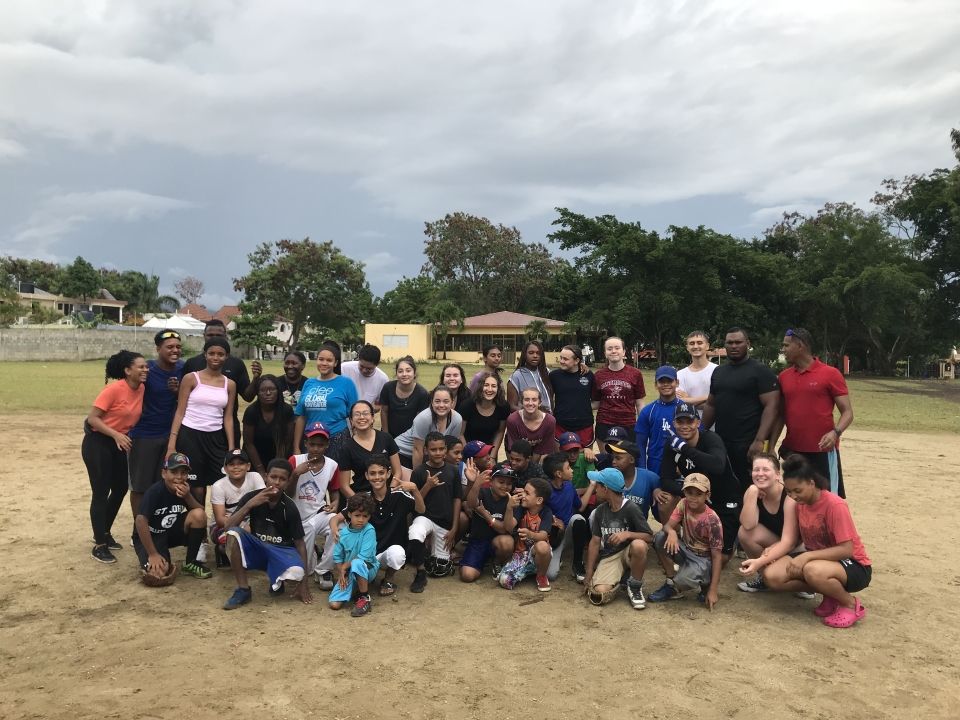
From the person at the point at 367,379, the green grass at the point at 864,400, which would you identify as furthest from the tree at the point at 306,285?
the person at the point at 367,379

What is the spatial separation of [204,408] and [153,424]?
441 millimetres

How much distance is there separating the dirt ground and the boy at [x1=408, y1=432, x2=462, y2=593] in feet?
0.86

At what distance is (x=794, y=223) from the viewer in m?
48.2

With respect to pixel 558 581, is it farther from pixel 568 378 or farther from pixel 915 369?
pixel 915 369

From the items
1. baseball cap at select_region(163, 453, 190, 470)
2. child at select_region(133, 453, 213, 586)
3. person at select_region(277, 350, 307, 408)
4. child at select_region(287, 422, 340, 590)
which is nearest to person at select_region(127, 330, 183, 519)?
child at select_region(133, 453, 213, 586)

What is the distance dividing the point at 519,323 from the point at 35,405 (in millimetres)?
34578

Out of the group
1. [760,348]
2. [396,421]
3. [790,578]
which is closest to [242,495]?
[396,421]

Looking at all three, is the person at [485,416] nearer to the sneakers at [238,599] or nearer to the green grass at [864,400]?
the sneakers at [238,599]

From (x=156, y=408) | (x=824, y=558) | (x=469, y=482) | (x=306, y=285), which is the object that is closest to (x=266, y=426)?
(x=156, y=408)

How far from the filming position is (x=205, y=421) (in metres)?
5.57

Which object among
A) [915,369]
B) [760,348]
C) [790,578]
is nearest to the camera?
[790,578]

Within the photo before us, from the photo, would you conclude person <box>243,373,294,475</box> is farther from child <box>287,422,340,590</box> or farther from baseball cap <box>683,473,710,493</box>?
baseball cap <box>683,473,710,493</box>

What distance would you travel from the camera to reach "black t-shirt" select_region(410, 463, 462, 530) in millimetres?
5367

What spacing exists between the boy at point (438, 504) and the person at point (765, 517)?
2.19m
